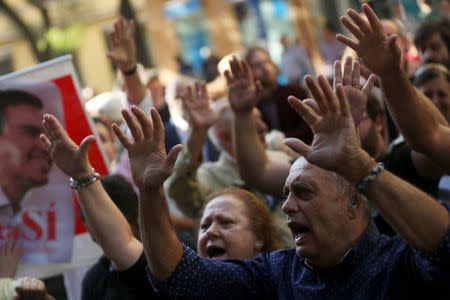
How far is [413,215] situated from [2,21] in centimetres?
3148

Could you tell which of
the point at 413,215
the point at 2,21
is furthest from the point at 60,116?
the point at 2,21

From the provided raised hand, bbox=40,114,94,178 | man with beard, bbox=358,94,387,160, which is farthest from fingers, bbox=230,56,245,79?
raised hand, bbox=40,114,94,178

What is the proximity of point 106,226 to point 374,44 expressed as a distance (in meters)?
1.43

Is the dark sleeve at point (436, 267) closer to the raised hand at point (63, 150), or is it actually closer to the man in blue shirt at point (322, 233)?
the man in blue shirt at point (322, 233)

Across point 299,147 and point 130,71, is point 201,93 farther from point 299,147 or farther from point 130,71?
point 299,147

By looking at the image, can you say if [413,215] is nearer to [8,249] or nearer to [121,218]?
[121,218]

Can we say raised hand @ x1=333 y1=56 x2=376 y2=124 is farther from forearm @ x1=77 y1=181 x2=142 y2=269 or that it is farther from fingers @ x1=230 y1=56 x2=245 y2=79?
fingers @ x1=230 y1=56 x2=245 y2=79

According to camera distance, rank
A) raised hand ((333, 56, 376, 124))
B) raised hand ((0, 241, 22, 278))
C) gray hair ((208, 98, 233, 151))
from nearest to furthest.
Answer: raised hand ((333, 56, 376, 124)), raised hand ((0, 241, 22, 278)), gray hair ((208, 98, 233, 151))

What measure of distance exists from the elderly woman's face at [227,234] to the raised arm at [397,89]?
3.23 feet

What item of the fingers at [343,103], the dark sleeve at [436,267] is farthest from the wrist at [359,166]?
the dark sleeve at [436,267]

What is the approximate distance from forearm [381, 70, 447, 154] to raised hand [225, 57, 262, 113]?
173 cm

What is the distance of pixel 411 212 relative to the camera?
11.6 feet

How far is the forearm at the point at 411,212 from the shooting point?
3.54m

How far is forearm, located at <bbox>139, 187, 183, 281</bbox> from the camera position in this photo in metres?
4.12
